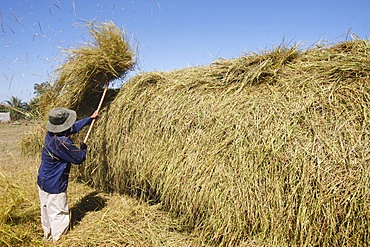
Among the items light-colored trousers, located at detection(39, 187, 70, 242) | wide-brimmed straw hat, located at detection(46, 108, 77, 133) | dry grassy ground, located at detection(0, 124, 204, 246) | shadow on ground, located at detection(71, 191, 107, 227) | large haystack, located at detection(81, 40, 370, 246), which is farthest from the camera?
shadow on ground, located at detection(71, 191, 107, 227)

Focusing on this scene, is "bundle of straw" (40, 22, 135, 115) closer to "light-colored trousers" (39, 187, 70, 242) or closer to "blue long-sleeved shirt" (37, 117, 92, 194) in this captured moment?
"blue long-sleeved shirt" (37, 117, 92, 194)

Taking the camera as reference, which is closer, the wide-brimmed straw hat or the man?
the man

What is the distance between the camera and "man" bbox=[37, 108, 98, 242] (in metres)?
3.25

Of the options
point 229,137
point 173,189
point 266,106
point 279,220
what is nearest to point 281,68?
point 266,106

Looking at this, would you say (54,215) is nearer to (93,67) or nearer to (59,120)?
(59,120)

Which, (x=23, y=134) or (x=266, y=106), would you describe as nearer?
(x=266, y=106)

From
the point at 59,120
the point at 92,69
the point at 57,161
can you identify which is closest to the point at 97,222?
the point at 57,161

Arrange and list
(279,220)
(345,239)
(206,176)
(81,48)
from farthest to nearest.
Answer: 1. (81,48)
2. (206,176)
3. (279,220)
4. (345,239)

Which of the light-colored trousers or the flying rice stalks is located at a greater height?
the flying rice stalks

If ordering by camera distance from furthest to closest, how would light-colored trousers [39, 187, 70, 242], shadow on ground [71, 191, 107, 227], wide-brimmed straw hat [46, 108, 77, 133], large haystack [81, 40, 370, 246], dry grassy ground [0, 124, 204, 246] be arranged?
shadow on ground [71, 191, 107, 227], wide-brimmed straw hat [46, 108, 77, 133], light-colored trousers [39, 187, 70, 242], dry grassy ground [0, 124, 204, 246], large haystack [81, 40, 370, 246]

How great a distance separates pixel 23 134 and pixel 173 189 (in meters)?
3.94

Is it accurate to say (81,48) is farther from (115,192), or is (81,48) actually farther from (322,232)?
(322,232)

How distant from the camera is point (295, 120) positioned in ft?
7.78

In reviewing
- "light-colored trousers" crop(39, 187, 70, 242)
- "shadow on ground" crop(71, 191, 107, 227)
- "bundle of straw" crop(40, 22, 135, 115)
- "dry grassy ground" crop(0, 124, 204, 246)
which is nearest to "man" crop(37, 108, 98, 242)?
"light-colored trousers" crop(39, 187, 70, 242)
